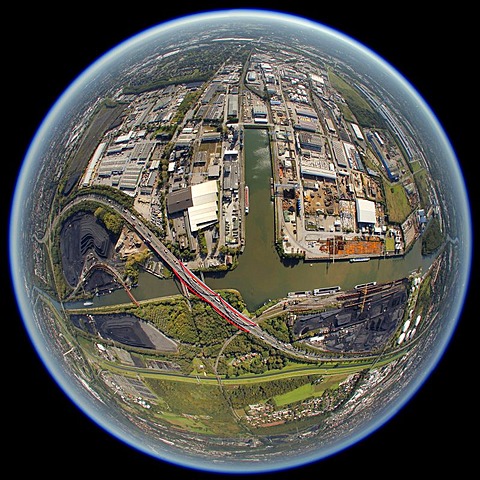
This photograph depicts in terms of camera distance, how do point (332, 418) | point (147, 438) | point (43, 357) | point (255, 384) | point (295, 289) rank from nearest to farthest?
point (295, 289), point (255, 384), point (332, 418), point (147, 438), point (43, 357)

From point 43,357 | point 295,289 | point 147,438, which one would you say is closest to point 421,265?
point 295,289

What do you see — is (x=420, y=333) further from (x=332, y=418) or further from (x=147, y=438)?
(x=147, y=438)

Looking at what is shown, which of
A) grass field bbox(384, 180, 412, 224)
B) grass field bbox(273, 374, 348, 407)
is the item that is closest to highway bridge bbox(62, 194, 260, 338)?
grass field bbox(273, 374, 348, 407)

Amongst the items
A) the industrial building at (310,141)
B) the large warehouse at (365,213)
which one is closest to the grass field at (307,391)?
the large warehouse at (365,213)

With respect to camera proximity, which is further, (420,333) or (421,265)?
(420,333)

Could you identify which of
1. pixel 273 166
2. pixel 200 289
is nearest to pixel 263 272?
pixel 200 289

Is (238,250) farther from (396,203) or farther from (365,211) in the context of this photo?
(396,203)

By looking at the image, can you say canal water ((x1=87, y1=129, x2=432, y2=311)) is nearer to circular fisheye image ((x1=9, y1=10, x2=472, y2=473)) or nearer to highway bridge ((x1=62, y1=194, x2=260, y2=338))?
circular fisheye image ((x1=9, y1=10, x2=472, y2=473))

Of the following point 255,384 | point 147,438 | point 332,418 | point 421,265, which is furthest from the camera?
point 147,438
